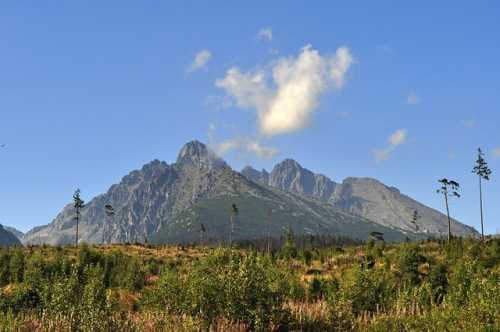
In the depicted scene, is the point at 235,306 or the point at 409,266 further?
the point at 409,266

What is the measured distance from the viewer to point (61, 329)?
21109 millimetres

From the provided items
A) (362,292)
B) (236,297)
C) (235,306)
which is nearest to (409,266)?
(362,292)

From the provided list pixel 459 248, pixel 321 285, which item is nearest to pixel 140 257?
pixel 321 285

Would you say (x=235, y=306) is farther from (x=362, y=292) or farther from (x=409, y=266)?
(x=409, y=266)

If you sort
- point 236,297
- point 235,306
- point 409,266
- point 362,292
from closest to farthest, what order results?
point 235,306 < point 236,297 < point 362,292 < point 409,266

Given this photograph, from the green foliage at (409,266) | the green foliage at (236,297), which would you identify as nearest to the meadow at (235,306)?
the green foliage at (236,297)

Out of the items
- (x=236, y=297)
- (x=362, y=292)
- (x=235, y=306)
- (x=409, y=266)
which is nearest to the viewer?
(x=235, y=306)

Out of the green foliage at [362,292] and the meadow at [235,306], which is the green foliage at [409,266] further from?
→ the green foliage at [362,292]

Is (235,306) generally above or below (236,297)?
below

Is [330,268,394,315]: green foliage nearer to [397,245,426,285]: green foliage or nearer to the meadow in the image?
the meadow

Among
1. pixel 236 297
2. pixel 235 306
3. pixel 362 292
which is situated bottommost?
pixel 362 292

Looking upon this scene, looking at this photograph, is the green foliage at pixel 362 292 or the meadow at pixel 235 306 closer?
the meadow at pixel 235 306

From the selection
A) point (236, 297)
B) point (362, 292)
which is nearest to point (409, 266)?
point (362, 292)

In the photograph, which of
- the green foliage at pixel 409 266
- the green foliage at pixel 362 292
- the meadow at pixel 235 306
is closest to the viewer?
the meadow at pixel 235 306
